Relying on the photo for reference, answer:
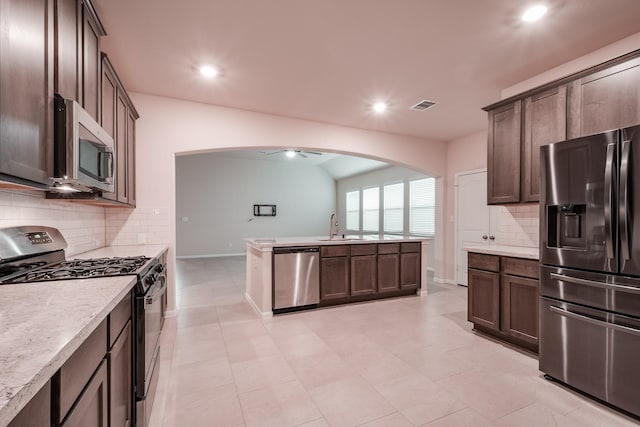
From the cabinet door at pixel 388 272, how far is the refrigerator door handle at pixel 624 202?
274 cm

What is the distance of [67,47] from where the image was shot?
5.28 ft

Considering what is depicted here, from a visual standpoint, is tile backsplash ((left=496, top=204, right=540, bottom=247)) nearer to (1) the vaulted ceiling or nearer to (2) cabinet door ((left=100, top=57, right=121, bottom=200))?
(1) the vaulted ceiling

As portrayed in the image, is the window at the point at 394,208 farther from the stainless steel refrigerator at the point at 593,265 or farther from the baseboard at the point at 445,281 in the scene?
the stainless steel refrigerator at the point at 593,265

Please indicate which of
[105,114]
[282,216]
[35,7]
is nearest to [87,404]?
[35,7]

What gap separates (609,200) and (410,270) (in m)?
2.90

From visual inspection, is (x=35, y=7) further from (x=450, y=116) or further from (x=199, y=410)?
(x=450, y=116)

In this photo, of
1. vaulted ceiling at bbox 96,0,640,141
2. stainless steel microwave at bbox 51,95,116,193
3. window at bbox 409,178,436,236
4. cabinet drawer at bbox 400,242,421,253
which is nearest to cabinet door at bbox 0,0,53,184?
stainless steel microwave at bbox 51,95,116,193

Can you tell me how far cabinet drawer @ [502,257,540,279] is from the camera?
103 inches

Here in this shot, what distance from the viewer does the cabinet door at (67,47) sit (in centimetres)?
149

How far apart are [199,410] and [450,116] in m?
4.56

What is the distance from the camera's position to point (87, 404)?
38.6 inches

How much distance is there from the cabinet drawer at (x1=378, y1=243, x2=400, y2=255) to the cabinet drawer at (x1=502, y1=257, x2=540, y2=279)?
1.74m

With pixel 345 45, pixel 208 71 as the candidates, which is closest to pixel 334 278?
pixel 345 45

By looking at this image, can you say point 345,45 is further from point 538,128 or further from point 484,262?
point 484,262
